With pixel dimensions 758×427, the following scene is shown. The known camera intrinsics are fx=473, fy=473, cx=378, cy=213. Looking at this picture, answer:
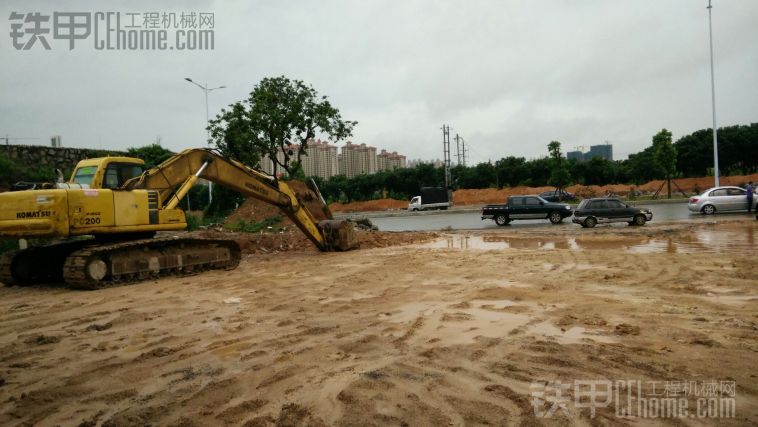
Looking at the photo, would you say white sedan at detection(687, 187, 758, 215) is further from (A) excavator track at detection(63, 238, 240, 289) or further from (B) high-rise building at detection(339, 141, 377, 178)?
(B) high-rise building at detection(339, 141, 377, 178)

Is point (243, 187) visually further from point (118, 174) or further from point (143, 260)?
point (143, 260)

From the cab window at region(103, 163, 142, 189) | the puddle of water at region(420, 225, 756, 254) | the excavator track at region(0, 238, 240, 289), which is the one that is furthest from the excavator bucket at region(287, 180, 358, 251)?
the cab window at region(103, 163, 142, 189)

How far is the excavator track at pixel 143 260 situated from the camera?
29.4ft

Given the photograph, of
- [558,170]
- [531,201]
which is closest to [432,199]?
[558,170]

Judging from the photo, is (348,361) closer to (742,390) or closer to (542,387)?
(542,387)

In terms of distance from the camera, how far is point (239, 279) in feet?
32.4

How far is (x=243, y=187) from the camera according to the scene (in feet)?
40.1

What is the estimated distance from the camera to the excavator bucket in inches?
588

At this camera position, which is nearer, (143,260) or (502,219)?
(143,260)

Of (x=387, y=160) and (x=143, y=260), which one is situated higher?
(x=387, y=160)

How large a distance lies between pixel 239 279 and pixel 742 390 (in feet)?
27.8

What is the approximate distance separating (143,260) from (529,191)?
55961 mm

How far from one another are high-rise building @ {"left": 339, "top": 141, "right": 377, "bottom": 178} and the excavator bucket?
231ft

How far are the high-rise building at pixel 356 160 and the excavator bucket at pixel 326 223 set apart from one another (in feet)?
231
